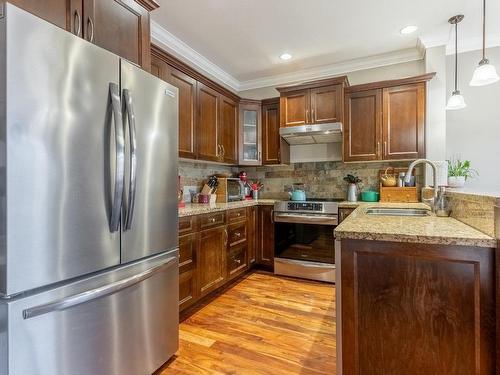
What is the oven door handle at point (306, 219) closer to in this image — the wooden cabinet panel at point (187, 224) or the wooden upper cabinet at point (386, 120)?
the wooden upper cabinet at point (386, 120)

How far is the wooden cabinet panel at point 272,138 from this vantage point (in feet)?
12.3

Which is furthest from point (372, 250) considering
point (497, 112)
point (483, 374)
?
point (497, 112)

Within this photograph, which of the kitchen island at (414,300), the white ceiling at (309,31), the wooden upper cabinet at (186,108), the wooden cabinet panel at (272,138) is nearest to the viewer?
the kitchen island at (414,300)

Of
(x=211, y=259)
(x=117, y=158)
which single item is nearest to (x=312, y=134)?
(x=211, y=259)

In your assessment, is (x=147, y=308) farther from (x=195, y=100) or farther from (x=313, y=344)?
(x=195, y=100)

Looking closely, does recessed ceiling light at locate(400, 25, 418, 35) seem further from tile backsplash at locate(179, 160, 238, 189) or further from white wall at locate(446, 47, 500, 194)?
tile backsplash at locate(179, 160, 238, 189)

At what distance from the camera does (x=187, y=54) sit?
3.23 m

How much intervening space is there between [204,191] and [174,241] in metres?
1.67

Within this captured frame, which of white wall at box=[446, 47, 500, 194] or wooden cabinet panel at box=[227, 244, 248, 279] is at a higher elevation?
white wall at box=[446, 47, 500, 194]

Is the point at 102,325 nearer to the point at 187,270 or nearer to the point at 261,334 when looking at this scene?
the point at 187,270

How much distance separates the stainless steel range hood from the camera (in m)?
3.22

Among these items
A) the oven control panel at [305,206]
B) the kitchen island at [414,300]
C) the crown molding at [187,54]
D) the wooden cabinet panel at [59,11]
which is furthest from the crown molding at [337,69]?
the wooden cabinet panel at [59,11]

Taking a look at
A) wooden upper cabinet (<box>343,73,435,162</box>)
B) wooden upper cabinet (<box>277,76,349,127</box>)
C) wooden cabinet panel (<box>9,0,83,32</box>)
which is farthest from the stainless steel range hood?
wooden cabinet panel (<box>9,0,83,32</box>)

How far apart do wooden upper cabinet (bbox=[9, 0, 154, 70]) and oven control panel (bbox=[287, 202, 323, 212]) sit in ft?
7.10
